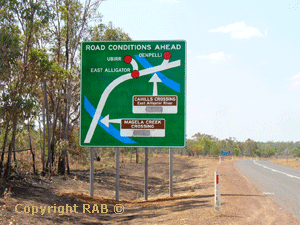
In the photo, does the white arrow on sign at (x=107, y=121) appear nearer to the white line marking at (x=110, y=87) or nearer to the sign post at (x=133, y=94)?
the sign post at (x=133, y=94)

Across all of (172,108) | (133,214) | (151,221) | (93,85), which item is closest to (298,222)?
(151,221)

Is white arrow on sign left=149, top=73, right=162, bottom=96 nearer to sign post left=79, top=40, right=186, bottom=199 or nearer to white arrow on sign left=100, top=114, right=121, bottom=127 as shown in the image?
sign post left=79, top=40, right=186, bottom=199

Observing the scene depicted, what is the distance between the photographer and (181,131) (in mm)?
13039

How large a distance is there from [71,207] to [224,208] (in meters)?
5.52

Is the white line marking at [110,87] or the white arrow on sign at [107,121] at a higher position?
the white line marking at [110,87]

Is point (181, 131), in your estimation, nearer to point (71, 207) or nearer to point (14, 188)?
point (71, 207)

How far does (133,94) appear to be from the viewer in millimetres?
13266

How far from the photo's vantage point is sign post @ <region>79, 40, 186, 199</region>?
13078mm

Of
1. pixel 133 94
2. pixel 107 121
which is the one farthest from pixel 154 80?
pixel 107 121

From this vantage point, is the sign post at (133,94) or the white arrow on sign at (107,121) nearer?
the sign post at (133,94)

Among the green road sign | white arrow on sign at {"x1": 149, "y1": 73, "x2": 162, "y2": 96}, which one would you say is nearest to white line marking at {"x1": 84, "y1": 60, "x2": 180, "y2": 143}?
the green road sign

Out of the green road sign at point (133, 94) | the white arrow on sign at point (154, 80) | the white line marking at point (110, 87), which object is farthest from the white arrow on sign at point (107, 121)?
the white arrow on sign at point (154, 80)

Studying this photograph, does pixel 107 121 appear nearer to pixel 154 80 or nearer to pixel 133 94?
pixel 133 94

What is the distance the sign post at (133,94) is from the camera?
1308 centimetres
